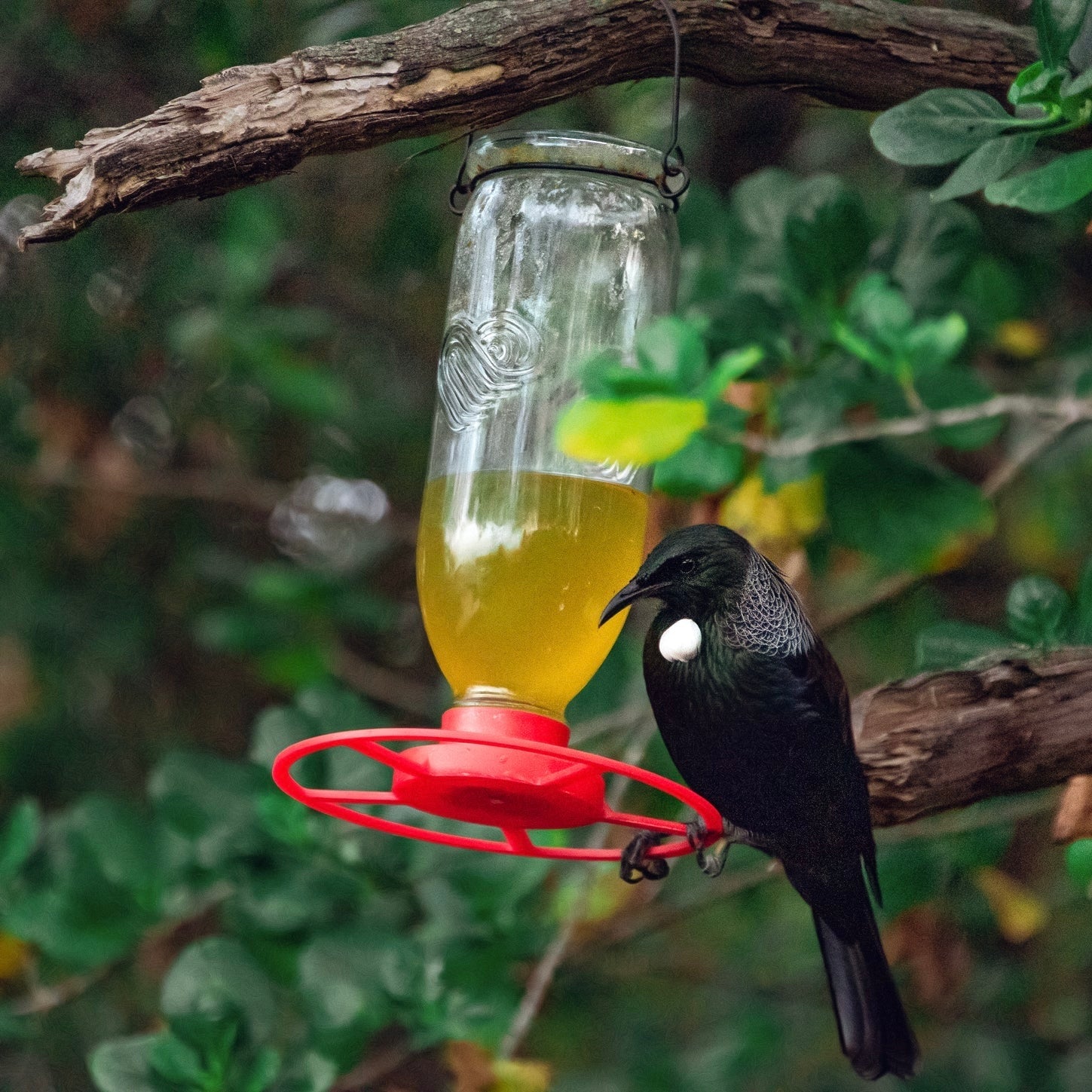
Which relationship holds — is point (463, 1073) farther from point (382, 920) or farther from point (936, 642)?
point (936, 642)

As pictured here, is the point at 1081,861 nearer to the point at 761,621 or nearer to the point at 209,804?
the point at 761,621

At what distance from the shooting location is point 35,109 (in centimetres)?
323

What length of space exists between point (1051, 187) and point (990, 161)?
12 centimetres

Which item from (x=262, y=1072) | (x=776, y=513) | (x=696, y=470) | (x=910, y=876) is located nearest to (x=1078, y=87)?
(x=696, y=470)

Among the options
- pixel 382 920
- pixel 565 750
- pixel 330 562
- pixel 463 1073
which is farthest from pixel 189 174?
pixel 330 562

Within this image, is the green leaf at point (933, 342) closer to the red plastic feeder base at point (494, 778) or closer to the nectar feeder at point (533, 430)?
the nectar feeder at point (533, 430)

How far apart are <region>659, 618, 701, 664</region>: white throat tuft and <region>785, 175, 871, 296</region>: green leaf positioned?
1.15 metres

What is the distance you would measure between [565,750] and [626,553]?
61cm

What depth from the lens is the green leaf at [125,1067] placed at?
2.67m

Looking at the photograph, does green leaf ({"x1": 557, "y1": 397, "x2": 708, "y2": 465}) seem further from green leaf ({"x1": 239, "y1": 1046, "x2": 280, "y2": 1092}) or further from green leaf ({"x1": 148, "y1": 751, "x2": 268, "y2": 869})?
green leaf ({"x1": 148, "y1": 751, "x2": 268, "y2": 869})

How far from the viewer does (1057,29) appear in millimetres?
1841

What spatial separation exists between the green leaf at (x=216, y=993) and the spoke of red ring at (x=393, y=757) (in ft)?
3.80

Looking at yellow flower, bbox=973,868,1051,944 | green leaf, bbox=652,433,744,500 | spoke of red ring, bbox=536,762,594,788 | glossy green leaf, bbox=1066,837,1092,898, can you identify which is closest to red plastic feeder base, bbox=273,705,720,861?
spoke of red ring, bbox=536,762,594,788

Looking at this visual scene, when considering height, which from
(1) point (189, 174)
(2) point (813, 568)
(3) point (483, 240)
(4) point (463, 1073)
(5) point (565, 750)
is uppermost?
(1) point (189, 174)
